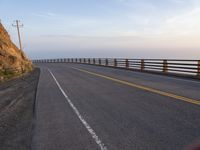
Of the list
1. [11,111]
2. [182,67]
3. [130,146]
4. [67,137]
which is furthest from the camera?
[182,67]

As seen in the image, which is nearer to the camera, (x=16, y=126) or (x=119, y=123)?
(x=119, y=123)

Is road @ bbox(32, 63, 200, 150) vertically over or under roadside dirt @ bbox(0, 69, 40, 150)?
over

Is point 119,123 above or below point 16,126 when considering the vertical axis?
above

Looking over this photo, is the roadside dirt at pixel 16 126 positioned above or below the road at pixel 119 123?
below

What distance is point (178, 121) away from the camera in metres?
6.84

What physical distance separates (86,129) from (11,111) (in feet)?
13.8

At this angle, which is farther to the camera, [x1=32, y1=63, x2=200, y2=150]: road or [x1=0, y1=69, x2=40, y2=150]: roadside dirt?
[x1=0, y1=69, x2=40, y2=150]: roadside dirt

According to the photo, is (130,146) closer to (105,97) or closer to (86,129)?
(86,129)

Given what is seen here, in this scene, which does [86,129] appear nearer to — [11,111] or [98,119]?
[98,119]

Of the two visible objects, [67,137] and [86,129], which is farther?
[86,129]

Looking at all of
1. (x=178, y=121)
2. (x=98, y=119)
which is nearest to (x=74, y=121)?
(x=98, y=119)

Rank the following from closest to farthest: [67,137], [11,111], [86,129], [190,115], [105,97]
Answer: [67,137], [86,129], [190,115], [11,111], [105,97]

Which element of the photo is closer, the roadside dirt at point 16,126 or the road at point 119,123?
the road at point 119,123

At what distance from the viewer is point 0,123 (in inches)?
312
